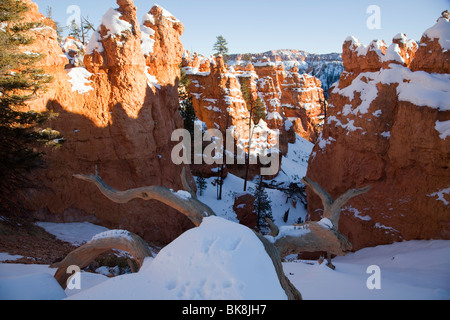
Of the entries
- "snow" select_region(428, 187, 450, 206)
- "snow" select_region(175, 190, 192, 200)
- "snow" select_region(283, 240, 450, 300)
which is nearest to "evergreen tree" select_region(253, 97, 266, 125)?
"snow" select_region(428, 187, 450, 206)

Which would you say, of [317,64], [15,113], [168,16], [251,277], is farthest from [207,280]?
[317,64]

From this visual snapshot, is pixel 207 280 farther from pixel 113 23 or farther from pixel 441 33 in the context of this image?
pixel 113 23

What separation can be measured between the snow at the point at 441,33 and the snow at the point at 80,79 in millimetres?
14475

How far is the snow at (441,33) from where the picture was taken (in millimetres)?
10320

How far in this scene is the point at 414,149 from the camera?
10469mm

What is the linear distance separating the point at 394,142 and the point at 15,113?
13732 millimetres

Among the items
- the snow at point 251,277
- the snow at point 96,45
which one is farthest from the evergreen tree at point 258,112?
the snow at point 251,277

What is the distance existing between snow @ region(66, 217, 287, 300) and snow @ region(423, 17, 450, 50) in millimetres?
12225

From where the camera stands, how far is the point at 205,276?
2455mm

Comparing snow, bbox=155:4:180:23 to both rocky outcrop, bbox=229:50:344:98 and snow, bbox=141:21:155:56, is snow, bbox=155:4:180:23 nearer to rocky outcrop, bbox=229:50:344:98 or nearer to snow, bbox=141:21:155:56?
snow, bbox=141:21:155:56

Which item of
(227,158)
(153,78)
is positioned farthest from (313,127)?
(153,78)
